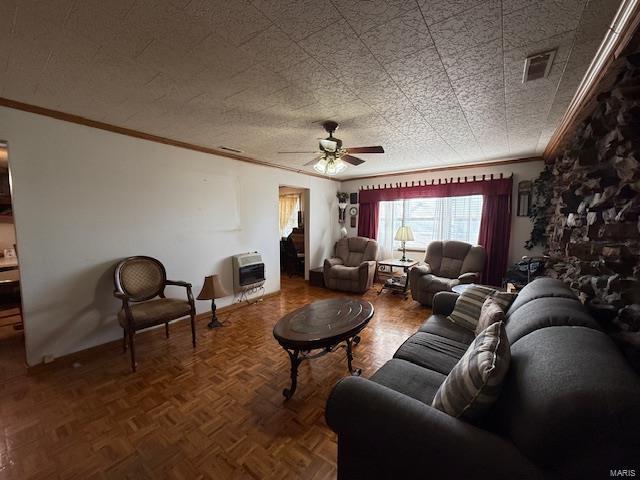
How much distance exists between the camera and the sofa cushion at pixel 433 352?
1.64 metres

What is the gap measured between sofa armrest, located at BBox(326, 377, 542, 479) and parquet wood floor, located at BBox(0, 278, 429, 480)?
19.9 inches

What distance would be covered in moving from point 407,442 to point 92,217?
316 cm

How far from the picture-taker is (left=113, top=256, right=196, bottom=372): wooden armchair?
7.80ft

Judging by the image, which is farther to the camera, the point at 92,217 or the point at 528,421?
the point at 92,217

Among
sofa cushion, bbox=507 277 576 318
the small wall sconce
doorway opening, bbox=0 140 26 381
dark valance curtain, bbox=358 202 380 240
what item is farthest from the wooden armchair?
the small wall sconce

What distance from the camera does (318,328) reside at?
2.03 m

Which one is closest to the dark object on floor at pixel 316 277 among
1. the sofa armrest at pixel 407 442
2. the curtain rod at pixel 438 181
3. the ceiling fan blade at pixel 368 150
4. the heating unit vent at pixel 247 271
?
the heating unit vent at pixel 247 271

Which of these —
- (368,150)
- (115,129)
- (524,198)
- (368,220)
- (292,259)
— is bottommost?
(292,259)

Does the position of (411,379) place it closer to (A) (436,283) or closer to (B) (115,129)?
(A) (436,283)

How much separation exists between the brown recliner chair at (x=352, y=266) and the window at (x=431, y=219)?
28.9 inches

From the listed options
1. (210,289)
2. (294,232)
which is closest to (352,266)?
(294,232)

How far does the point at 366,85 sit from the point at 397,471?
2138mm

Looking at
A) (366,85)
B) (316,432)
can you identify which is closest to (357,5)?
(366,85)

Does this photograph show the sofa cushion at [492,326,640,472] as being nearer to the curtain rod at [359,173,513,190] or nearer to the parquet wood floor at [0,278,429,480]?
the parquet wood floor at [0,278,429,480]
